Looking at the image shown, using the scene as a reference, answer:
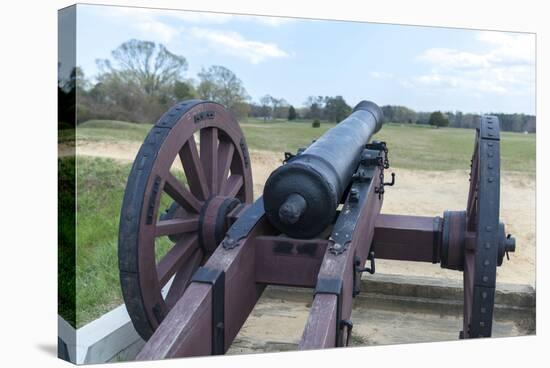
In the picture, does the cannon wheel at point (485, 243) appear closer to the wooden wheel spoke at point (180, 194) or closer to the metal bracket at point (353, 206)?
the metal bracket at point (353, 206)

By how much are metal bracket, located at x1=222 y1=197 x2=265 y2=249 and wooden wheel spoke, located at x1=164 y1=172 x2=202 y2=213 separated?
35 cm

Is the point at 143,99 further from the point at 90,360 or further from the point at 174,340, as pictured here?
the point at 174,340

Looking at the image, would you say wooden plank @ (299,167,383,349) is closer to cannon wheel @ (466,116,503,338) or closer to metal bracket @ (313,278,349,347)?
metal bracket @ (313,278,349,347)

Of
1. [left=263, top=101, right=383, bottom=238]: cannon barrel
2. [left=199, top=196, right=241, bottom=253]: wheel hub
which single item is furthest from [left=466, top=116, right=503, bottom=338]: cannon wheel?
[left=199, top=196, right=241, bottom=253]: wheel hub

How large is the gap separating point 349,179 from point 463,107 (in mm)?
1914

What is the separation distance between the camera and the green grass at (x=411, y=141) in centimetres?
502

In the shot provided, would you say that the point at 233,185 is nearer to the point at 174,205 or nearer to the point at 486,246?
the point at 174,205

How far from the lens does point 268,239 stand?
358 cm

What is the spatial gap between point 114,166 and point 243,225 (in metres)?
2.22

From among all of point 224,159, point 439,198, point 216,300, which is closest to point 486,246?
point 216,300

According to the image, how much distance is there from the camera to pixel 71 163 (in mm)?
3533

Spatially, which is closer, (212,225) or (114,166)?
(212,225)

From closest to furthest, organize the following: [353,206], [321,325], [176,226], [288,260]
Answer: [321,325]
[288,260]
[353,206]
[176,226]

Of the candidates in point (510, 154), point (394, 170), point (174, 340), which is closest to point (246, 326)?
point (510, 154)
